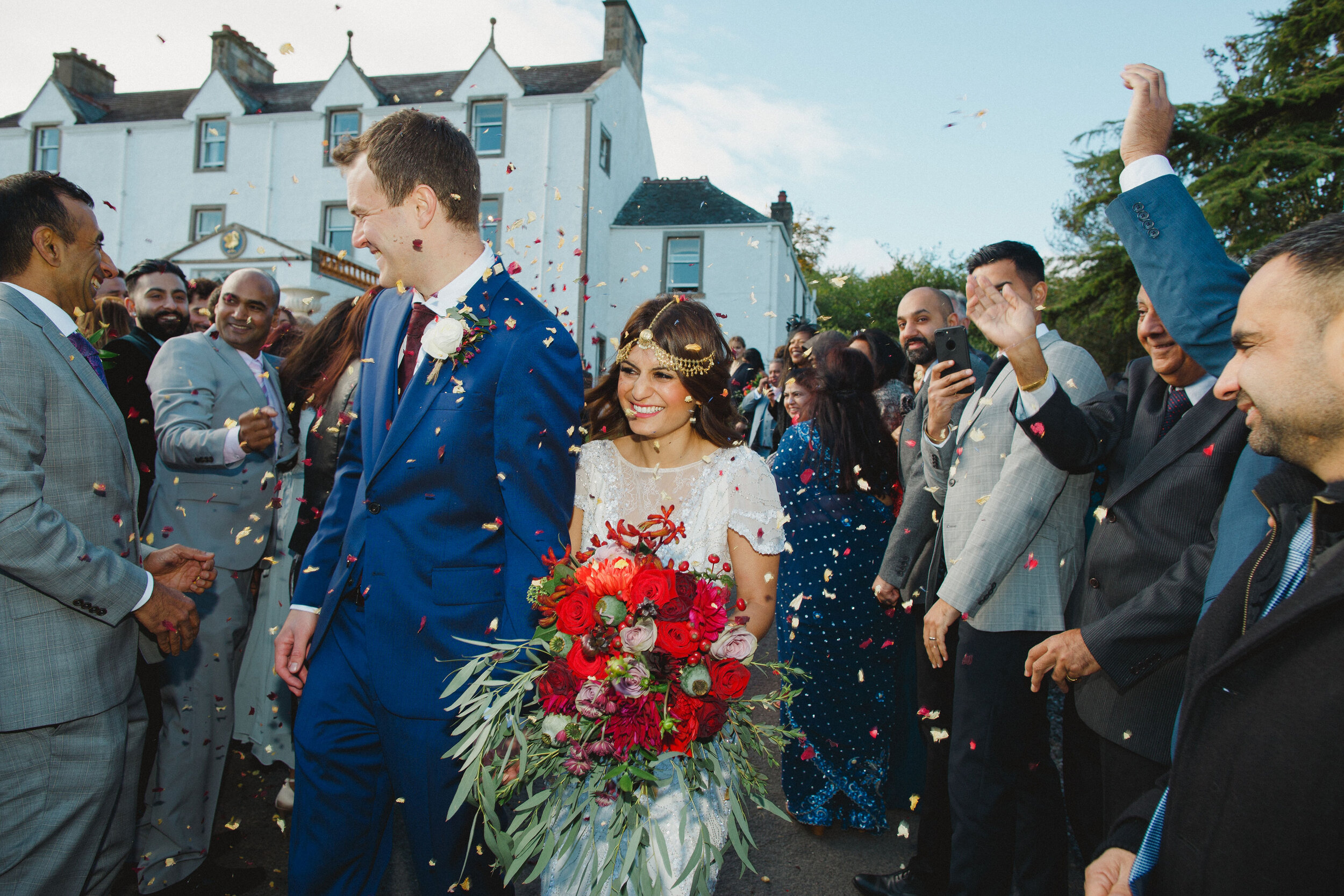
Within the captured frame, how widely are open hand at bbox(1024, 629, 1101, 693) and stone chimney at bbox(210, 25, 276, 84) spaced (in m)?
28.4

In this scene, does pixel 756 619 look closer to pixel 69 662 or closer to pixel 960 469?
pixel 960 469

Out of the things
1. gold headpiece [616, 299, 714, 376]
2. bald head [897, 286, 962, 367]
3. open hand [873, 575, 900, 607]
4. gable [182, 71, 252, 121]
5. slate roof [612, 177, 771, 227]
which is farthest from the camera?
gable [182, 71, 252, 121]

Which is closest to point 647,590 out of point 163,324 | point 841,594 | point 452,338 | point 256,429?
point 452,338

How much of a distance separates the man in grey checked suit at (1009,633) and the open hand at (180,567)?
2.70 m

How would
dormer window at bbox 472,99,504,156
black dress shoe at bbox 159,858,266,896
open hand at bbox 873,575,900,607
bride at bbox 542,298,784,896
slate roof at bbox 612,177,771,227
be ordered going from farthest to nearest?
slate roof at bbox 612,177,771,227 → dormer window at bbox 472,99,504,156 → open hand at bbox 873,575,900,607 → black dress shoe at bbox 159,858,266,896 → bride at bbox 542,298,784,896

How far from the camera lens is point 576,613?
1996 millimetres

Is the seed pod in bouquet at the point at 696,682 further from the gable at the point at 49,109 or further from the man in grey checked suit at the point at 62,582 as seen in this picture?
the gable at the point at 49,109

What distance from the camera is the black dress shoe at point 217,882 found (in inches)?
128

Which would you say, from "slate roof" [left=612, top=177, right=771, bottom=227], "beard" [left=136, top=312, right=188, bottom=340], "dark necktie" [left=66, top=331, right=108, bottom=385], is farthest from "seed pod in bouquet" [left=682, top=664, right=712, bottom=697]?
"slate roof" [left=612, top=177, right=771, bottom=227]

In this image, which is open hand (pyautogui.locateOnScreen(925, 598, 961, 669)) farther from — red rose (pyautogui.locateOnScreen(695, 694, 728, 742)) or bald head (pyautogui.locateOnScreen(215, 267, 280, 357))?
bald head (pyautogui.locateOnScreen(215, 267, 280, 357))

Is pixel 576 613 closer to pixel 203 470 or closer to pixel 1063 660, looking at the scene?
pixel 1063 660

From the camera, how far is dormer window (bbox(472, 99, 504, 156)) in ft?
69.7

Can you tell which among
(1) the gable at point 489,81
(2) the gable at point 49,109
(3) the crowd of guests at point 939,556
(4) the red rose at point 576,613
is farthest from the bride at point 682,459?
(2) the gable at point 49,109

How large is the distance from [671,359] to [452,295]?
2.62 ft
